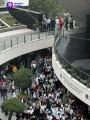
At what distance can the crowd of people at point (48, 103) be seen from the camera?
A: 19.0 metres

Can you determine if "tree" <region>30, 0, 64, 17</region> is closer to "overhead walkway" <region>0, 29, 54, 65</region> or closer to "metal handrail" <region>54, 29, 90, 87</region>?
"overhead walkway" <region>0, 29, 54, 65</region>

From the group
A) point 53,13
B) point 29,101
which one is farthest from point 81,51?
point 53,13

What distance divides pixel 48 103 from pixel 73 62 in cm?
418

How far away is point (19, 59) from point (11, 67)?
1983 mm

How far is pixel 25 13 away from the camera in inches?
1454

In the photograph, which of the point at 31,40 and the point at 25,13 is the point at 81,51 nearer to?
the point at 31,40

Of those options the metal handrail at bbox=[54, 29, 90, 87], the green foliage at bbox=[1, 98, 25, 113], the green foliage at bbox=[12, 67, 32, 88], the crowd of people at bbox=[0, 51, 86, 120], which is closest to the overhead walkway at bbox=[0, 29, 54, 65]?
the crowd of people at bbox=[0, 51, 86, 120]

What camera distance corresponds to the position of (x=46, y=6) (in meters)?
52.0

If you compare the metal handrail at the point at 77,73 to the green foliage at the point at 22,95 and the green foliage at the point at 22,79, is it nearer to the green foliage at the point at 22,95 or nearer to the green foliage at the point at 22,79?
the green foliage at the point at 22,79

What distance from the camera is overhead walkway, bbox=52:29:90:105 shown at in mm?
18328

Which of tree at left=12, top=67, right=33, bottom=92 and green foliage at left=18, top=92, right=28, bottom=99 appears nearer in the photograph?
green foliage at left=18, top=92, right=28, bottom=99

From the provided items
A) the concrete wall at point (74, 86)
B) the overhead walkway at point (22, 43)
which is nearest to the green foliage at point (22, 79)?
the concrete wall at point (74, 86)

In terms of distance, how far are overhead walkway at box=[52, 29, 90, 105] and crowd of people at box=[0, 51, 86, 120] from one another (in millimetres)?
997

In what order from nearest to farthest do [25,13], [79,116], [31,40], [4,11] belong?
[79,116]
[31,40]
[25,13]
[4,11]
